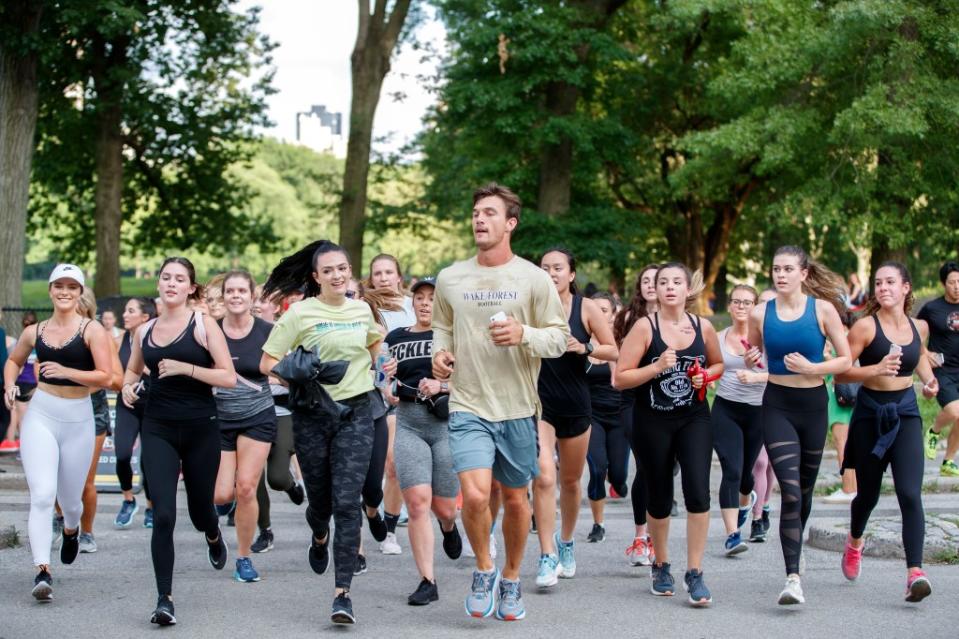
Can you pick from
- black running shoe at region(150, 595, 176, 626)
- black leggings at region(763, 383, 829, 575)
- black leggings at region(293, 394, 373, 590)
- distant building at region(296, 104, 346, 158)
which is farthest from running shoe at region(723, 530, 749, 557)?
distant building at region(296, 104, 346, 158)

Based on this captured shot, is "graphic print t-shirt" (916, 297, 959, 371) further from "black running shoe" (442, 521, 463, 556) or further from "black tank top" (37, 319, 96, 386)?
"black tank top" (37, 319, 96, 386)

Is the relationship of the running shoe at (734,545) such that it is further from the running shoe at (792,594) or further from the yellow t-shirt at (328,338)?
the yellow t-shirt at (328,338)

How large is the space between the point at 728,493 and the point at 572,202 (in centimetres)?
2277

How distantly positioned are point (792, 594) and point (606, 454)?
296 cm

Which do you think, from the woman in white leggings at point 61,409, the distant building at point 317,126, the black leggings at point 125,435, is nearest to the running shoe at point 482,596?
the woman in white leggings at point 61,409

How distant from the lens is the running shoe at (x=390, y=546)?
9398 mm

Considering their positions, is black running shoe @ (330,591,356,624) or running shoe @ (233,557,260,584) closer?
black running shoe @ (330,591,356,624)

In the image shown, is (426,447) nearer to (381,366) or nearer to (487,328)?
(381,366)

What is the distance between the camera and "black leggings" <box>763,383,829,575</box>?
7.45 m

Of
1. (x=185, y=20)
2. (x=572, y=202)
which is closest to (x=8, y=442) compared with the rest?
(x=185, y=20)

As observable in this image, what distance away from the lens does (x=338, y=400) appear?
725 centimetres

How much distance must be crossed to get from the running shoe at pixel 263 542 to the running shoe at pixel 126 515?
1655 millimetres

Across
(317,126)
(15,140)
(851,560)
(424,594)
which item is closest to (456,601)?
(424,594)

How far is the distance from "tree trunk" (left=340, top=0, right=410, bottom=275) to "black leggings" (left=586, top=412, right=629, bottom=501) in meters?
17.6
